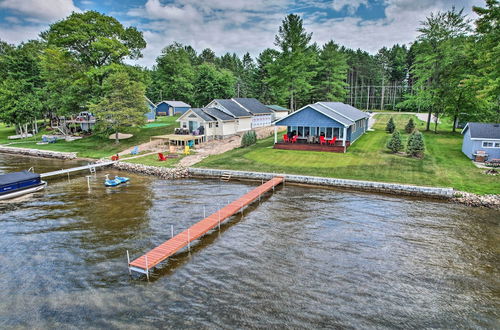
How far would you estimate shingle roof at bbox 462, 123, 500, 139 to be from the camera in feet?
88.1

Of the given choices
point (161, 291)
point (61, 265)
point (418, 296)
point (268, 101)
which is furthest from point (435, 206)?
point (268, 101)

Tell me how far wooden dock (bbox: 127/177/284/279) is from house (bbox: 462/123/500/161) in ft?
65.9

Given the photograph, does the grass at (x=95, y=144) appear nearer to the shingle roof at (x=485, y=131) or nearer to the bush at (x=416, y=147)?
the bush at (x=416, y=147)

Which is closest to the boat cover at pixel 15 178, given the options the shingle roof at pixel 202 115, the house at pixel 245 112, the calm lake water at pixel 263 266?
the calm lake water at pixel 263 266

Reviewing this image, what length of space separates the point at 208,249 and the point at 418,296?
30.2ft

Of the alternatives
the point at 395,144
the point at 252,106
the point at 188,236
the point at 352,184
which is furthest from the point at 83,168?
the point at 395,144

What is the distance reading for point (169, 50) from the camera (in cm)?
7875

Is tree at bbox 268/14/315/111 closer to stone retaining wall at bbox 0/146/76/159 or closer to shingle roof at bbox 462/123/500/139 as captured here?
shingle roof at bbox 462/123/500/139

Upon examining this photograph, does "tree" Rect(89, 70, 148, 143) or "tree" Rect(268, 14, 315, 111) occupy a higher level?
"tree" Rect(268, 14, 315, 111)

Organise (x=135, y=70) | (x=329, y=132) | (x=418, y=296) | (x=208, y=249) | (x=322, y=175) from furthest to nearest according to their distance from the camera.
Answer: (x=135, y=70) → (x=329, y=132) → (x=322, y=175) → (x=208, y=249) → (x=418, y=296)

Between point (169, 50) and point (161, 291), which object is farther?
point (169, 50)

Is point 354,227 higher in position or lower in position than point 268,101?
lower

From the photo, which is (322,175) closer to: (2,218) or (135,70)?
(2,218)

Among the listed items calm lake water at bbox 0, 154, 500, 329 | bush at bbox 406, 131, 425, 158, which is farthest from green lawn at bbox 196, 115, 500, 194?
calm lake water at bbox 0, 154, 500, 329
